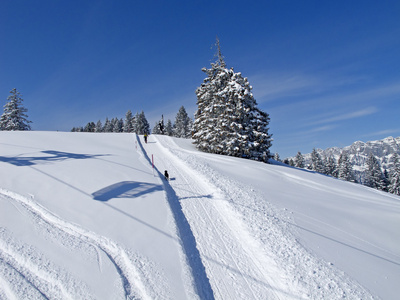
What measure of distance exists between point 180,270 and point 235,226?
3162mm

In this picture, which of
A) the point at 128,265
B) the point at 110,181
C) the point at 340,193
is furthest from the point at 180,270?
the point at 340,193

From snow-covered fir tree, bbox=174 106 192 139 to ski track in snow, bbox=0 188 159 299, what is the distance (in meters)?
55.2

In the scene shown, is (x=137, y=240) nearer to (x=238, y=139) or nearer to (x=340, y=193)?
(x=340, y=193)

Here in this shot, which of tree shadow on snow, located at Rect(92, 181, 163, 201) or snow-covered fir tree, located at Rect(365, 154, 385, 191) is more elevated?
tree shadow on snow, located at Rect(92, 181, 163, 201)

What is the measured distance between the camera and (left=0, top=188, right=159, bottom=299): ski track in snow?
4426 millimetres

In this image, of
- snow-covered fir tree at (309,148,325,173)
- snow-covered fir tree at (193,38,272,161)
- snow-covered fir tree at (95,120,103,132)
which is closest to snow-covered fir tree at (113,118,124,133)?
snow-covered fir tree at (95,120,103,132)

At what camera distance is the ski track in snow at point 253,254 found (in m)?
5.32

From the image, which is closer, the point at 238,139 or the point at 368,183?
the point at 238,139

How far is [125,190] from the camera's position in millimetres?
9930

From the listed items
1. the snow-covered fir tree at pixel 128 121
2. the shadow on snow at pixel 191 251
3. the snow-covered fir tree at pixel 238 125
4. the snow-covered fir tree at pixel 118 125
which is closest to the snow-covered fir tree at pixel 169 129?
the snow-covered fir tree at pixel 128 121

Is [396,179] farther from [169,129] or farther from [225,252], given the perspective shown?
[169,129]

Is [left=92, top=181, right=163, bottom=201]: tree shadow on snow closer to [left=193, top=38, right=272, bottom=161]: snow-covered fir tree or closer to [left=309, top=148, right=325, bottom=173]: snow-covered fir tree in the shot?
[left=193, top=38, right=272, bottom=161]: snow-covered fir tree

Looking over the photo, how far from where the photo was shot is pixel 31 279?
469cm

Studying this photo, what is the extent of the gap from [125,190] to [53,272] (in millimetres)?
5108
